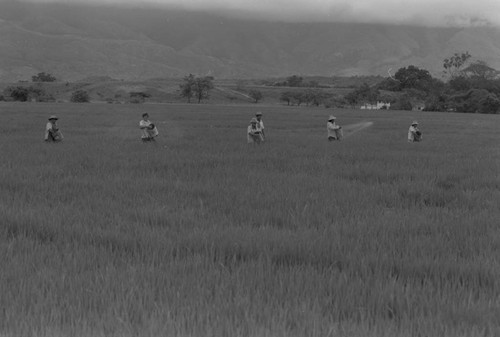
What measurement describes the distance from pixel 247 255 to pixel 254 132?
11456 mm

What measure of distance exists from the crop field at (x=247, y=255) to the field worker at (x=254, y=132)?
6.69m

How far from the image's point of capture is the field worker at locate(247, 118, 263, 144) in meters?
15.7

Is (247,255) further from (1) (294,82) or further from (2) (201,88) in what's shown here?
(1) (294,82)

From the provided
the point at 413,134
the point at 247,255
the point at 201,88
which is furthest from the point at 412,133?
the point at 201,88

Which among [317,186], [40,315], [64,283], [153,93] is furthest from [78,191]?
[153,93]

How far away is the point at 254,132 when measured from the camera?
15.7 metres

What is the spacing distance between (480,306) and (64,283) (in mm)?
2645

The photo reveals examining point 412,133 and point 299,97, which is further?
point 299,97

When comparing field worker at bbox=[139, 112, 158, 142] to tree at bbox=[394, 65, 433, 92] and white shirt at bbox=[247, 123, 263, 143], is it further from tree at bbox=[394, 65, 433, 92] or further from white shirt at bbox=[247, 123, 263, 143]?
tree at bbox=[394, 65, 433, 92]

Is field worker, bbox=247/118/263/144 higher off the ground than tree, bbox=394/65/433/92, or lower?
lower

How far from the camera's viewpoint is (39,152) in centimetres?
1266

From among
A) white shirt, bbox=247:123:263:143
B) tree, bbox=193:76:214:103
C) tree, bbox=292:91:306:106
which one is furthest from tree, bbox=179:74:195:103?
white shirt, bbox=247:123:263:143

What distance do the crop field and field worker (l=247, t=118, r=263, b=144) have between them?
263 inches

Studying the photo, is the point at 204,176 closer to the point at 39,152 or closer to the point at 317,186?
the point at 317,186
